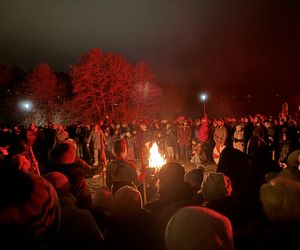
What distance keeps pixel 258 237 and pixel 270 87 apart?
47.7m

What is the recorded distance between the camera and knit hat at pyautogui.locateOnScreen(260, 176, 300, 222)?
89.6 inches

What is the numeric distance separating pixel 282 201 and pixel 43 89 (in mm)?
46749

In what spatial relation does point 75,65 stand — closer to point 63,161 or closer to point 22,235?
point 63,161

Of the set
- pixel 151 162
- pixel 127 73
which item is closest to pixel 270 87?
pixel 127 73

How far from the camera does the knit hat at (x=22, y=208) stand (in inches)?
61.0

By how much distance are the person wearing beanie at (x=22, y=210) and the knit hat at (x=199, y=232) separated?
736 mm

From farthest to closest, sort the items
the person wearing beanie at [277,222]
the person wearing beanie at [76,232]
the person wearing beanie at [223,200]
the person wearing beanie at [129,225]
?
1. the person wearing beanie at [223,200]
2. the person wearing beanie at [129,225]
3. the person wearing beanie at [76,232]
4. the person wearing beanie at [277,222]

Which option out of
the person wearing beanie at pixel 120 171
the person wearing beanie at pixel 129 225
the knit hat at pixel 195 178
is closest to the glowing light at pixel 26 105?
the person wearing beanie at pixel 120 171

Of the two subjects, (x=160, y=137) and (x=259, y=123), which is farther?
(x=160, y=137)

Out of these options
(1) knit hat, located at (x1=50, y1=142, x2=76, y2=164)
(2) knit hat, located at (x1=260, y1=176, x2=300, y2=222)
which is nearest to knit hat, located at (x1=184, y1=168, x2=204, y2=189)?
(1) knit hat, located at (x1=50, y1=142, x2=76, y2=164)

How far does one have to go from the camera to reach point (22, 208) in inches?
61.6

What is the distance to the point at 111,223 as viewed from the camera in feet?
9.25

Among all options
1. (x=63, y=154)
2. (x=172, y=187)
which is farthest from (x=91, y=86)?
(x=172, y=187)

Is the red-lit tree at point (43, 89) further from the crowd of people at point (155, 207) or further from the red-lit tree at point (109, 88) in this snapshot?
the crowd of people at point (155, 207)
